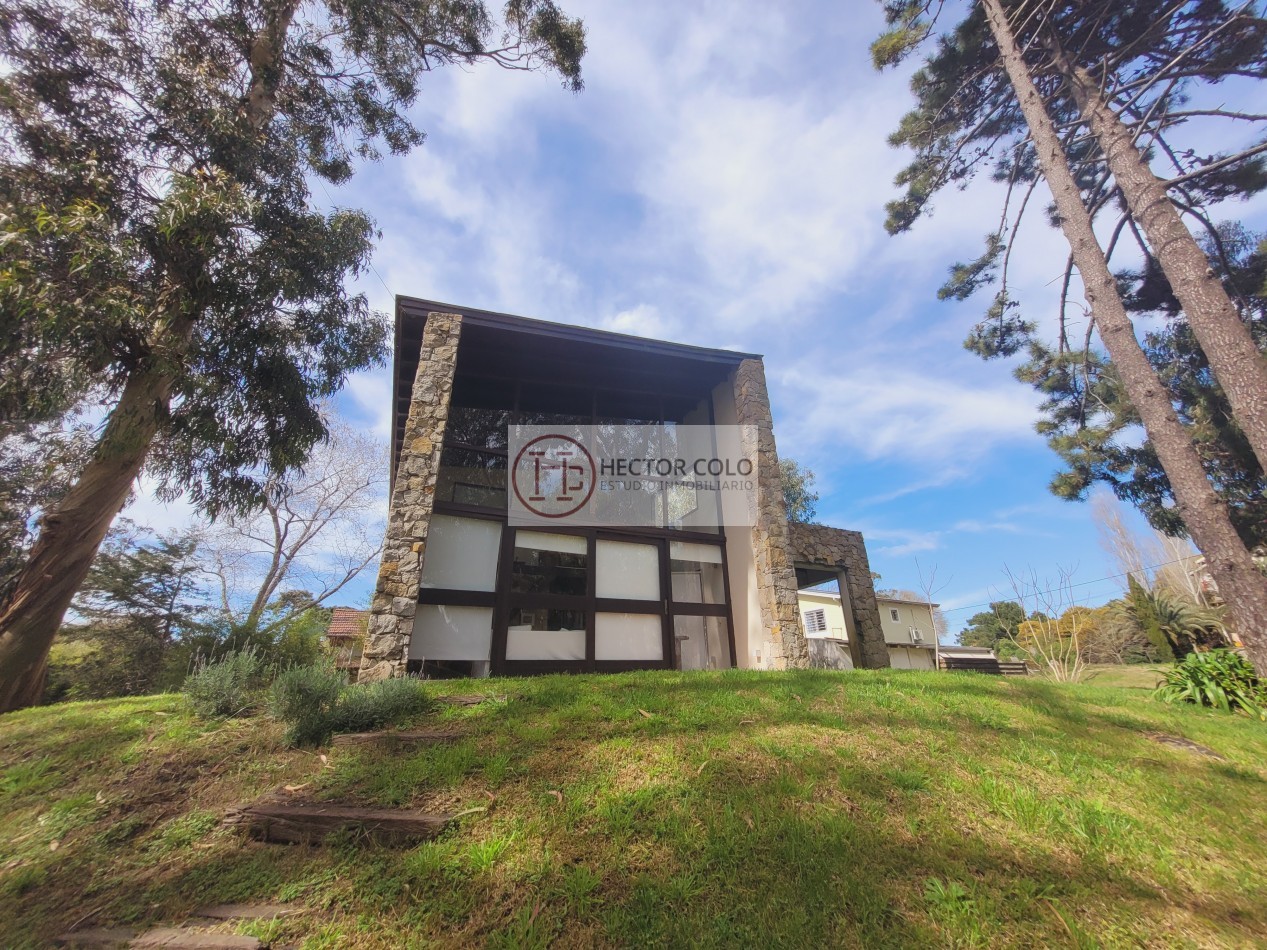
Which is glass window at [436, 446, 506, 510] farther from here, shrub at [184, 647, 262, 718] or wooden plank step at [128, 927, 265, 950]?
wooden plank step at [128, 927, 265, 950]

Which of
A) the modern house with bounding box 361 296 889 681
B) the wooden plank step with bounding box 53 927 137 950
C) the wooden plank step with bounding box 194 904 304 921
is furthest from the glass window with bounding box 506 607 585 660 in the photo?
the wooden plank step with bounding box 53 927 137 950

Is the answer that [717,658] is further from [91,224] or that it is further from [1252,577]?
[91,224]

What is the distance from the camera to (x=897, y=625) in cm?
1756

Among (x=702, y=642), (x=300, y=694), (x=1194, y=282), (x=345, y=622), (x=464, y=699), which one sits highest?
(x=1194, y=282)

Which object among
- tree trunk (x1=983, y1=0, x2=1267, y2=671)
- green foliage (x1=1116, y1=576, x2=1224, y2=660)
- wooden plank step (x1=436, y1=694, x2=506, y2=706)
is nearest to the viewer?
wooden plank step (x1=436, y1=694, x2=506, y2=706)

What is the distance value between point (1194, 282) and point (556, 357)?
27.5 feet

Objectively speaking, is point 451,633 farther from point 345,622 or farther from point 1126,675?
point 1126,675

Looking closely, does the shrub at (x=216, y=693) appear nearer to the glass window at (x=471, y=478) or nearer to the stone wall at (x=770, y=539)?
the glass window at (x=471, y=478)

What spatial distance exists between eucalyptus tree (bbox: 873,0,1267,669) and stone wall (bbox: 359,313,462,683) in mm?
8549

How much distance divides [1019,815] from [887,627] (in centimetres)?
1672

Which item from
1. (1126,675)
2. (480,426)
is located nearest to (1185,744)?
(1126,675)

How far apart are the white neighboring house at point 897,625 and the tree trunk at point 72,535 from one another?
16.9 meters

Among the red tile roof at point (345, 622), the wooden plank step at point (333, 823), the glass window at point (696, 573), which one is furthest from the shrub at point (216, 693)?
the red tile roof at point (345, 622)

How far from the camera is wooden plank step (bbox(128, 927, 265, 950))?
1744 millimetres
